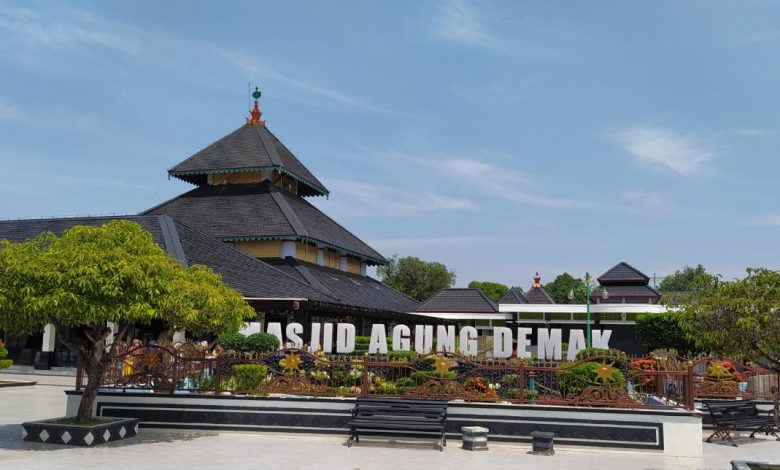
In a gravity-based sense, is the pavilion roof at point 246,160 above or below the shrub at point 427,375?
above

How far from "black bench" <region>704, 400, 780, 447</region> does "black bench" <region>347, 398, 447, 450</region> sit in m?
5.83

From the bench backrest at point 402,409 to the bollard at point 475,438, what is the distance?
51 cm

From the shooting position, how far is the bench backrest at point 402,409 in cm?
1327

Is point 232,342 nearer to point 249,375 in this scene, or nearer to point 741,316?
point 249,375

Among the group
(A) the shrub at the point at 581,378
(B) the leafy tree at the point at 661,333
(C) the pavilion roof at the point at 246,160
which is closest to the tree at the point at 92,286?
(A) the shrub at the point at 581,378

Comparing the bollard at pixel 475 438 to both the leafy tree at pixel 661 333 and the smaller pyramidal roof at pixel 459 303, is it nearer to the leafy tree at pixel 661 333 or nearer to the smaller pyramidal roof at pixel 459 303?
the leafy tree at pixel 661 333

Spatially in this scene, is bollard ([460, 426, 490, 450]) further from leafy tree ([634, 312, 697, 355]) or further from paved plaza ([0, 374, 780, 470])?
leafy tree ([634, 312, 697, 355])

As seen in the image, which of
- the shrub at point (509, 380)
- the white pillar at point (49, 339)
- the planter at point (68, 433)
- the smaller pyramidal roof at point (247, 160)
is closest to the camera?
the planter at point (68, 433)

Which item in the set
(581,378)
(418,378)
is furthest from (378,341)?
(581,378)

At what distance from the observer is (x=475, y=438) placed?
513 inches

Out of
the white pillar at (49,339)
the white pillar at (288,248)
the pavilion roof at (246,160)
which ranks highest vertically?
the pavilion roof at (246,160)

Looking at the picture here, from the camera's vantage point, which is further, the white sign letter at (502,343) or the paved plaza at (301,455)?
the white sign letter at (502,343)

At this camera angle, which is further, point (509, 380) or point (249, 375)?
point (509, 380)

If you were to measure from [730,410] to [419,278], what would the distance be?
6768 centimetres
